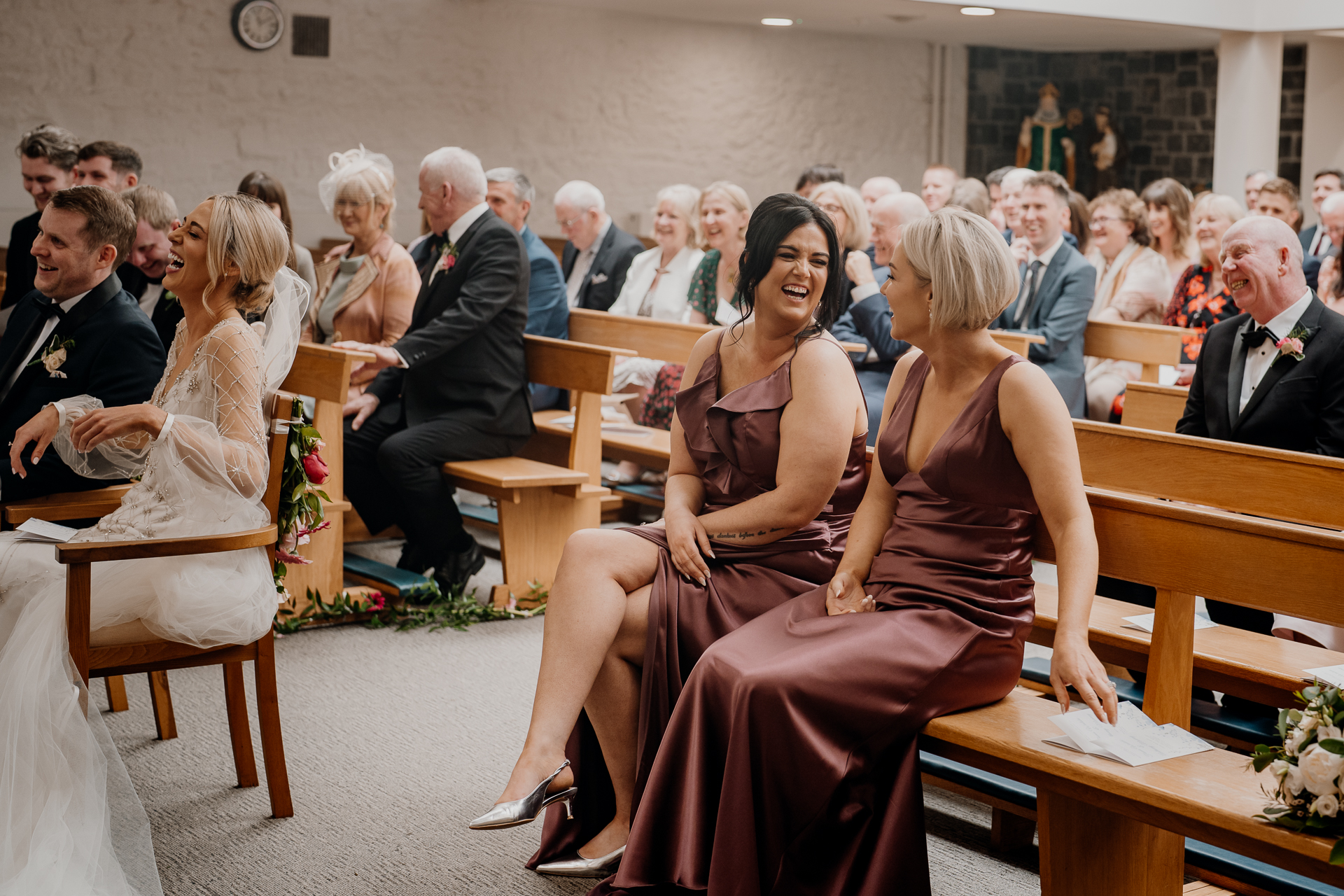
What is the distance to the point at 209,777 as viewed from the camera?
3.06 m

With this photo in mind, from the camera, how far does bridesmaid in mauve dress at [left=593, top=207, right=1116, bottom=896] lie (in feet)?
7.11

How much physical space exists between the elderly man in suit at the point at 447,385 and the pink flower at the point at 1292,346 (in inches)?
97.4

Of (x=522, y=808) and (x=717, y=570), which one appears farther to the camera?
(x=717, y=570)

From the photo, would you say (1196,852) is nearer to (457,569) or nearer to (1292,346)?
(1292,346)

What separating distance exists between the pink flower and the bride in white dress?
7.95 feet

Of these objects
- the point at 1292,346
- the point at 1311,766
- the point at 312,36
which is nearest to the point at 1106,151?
the point at 312,36

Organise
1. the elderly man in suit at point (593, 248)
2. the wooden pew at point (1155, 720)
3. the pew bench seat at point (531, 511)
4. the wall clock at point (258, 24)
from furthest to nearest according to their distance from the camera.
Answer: the wall clock at point (258, 24), the elderly man in suit at point (593, 248), the pew bench seat at point (531, 511), the wooden pew at point (1155, 720)

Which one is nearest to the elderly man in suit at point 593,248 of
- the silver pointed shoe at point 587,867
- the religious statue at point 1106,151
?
the silver pointed shoe at point 587,867

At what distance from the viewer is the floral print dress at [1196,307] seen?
18.1 feet

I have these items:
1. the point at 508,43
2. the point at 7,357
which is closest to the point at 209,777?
the point at 7,357

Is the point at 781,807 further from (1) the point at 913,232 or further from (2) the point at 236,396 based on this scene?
(2) the point at 236,396

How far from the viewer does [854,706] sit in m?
2.19

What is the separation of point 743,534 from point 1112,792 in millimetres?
956

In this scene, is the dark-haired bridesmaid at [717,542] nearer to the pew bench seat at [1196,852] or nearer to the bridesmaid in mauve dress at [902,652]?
the bridesmaid in mauve dress at [902,652]
